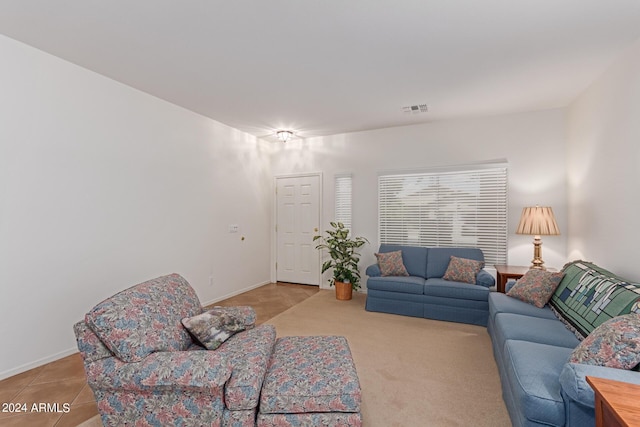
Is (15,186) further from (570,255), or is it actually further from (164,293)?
(570,255)

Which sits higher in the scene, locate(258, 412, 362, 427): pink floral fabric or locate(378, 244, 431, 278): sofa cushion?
locate(378, 244, 431, 278): sofa cushion

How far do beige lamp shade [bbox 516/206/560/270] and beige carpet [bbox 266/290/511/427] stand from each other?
1.28m

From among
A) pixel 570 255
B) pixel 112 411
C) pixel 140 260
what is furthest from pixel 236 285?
pixel 570 255

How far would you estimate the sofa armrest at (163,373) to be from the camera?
1555 mm

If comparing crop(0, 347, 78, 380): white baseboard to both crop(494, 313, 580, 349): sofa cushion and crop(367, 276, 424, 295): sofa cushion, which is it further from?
crop(494, 313, 580, 349): sofa cushion

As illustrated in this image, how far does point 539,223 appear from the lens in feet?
12.2

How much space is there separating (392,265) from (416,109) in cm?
220

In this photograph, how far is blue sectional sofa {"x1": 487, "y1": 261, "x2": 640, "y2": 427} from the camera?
56.8 inches

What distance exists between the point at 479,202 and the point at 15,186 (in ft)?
17.3

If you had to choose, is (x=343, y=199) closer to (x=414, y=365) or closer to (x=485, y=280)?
(x=485, y=280)

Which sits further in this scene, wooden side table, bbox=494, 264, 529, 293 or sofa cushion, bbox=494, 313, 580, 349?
wooden side table, bbox=494, 264, 529, 293

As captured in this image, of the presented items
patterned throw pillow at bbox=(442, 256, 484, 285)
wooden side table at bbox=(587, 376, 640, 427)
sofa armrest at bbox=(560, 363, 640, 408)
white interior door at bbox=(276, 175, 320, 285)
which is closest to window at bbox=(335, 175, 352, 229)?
white interior door at bbox=(276, 175, 320, 285)

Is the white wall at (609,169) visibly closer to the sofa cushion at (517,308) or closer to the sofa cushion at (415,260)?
the sofa cushion at (517,308)

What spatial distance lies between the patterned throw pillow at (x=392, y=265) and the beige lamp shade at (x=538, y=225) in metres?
1.54
